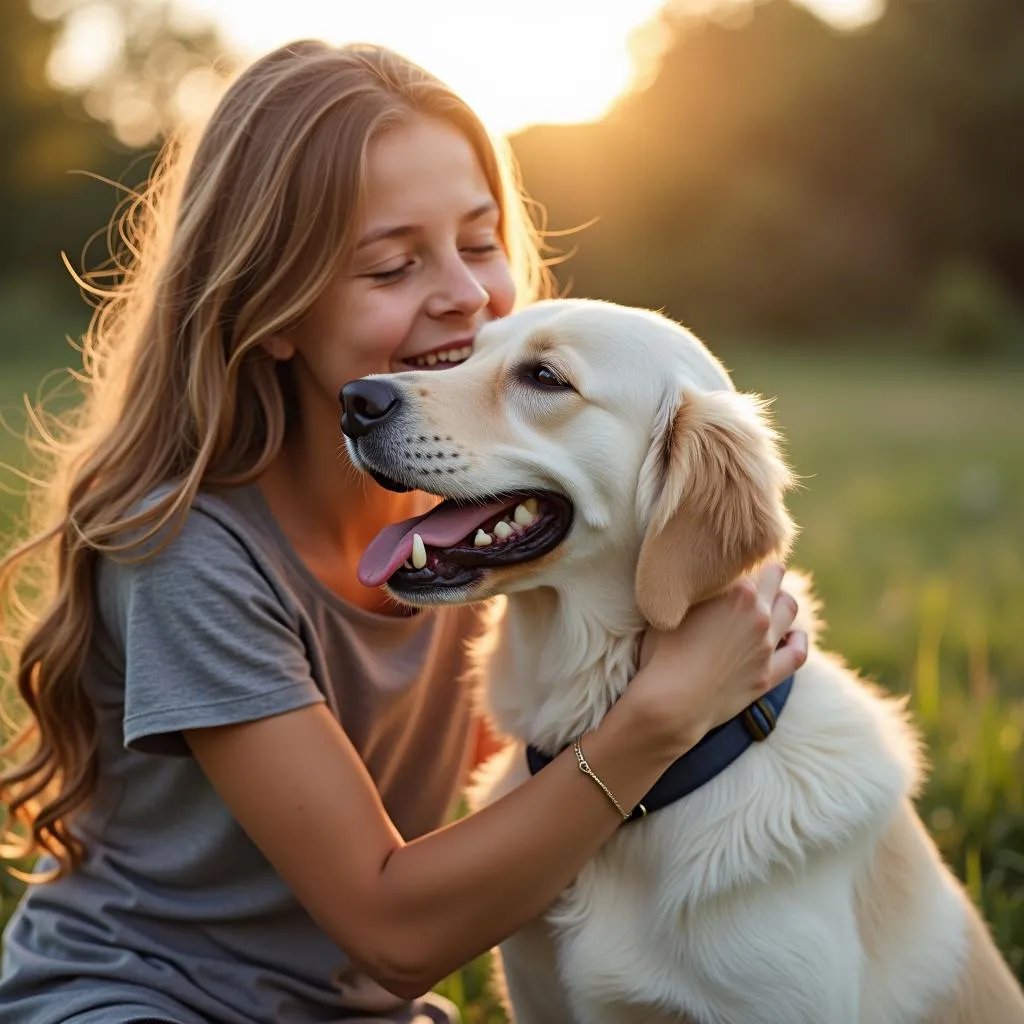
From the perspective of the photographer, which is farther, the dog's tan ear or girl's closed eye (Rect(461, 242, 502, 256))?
girl's closed eye (Rect(461, 242, 502, 256))

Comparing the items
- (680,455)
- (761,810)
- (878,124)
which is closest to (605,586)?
(680,455)

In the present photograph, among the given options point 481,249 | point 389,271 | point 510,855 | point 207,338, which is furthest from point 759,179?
point 510,855

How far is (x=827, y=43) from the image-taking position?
25.3m

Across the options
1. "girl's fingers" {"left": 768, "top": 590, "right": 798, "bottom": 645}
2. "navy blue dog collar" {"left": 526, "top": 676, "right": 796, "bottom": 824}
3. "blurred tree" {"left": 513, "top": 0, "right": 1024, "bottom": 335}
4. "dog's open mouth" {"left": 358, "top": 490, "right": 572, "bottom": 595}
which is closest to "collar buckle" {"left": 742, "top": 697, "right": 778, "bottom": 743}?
"navy blue dog collar" {"left": 526, "top": 676, "right": 796, "bottom": 824}

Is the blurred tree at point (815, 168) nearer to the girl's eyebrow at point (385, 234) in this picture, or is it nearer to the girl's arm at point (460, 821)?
the girl's eyebrow at point (385, 234)

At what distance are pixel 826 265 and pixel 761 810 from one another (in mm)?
22324

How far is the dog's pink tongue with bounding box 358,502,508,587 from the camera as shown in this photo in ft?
7.13

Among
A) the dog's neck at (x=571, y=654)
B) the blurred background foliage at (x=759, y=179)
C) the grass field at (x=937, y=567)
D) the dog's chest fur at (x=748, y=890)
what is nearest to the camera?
the dog's chest fur at (x=748, y=890)

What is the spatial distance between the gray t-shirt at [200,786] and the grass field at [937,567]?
2.01 ft

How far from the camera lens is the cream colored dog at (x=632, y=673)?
2037mm

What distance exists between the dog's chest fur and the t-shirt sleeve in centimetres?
50

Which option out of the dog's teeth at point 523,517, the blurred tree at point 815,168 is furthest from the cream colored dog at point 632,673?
the blurred tree at point 815,168

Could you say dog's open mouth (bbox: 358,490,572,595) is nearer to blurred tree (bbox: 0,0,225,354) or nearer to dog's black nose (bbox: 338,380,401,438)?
dog's black nose (bbox: 338,380,401,438)

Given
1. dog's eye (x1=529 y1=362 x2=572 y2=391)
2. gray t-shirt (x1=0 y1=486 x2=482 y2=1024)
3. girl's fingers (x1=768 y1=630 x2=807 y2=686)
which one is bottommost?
gray t-shirt (x1=0 y1=486 x2=482 y2=1024)
